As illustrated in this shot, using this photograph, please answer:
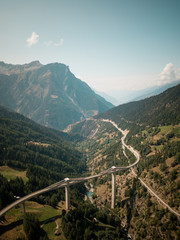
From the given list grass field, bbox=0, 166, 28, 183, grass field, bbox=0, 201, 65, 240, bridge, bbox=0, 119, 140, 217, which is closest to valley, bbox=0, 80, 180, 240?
grass field, bbox=0, 166, 28, 183

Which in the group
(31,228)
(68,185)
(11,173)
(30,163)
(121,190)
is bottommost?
(121,190)

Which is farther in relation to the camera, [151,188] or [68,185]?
[151,188]

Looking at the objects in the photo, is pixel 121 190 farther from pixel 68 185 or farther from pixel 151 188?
pixel 68 185

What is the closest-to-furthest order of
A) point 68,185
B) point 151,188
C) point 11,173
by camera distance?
point 68,185
point 151,188
point 11,173

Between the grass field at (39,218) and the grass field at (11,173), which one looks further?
the grass field at (11,173)

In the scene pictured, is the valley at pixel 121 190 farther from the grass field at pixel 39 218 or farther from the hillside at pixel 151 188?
the grass field at pixel 39 218

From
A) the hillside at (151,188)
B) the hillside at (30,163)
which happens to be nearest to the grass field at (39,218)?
the hillside at (30,163)

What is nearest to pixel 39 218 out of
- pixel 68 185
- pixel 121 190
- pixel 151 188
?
pixel 68 185

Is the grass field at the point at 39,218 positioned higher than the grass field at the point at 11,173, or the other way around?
the grass field at the point at 11,173

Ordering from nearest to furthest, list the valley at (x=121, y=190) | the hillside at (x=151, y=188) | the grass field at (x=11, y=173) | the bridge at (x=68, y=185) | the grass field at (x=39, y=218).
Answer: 1. the grass field at (x=39, y=218)
2. the bridge at (x=68, y=185)
3. the valley at (x=121, y=190)
4. the hillside at (x=151, y=188)
5. the grass field at (x=11, y=173)

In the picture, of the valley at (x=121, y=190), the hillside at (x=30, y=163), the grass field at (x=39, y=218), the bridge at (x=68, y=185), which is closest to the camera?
the grass field at (x=39, y=218)

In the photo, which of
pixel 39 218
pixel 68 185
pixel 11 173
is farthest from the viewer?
pixel 11 173

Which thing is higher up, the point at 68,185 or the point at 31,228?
the point at 68,185

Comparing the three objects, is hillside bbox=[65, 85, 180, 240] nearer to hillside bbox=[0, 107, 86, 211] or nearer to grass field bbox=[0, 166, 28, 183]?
hillside bbox=[0, 107, 86, 211]
